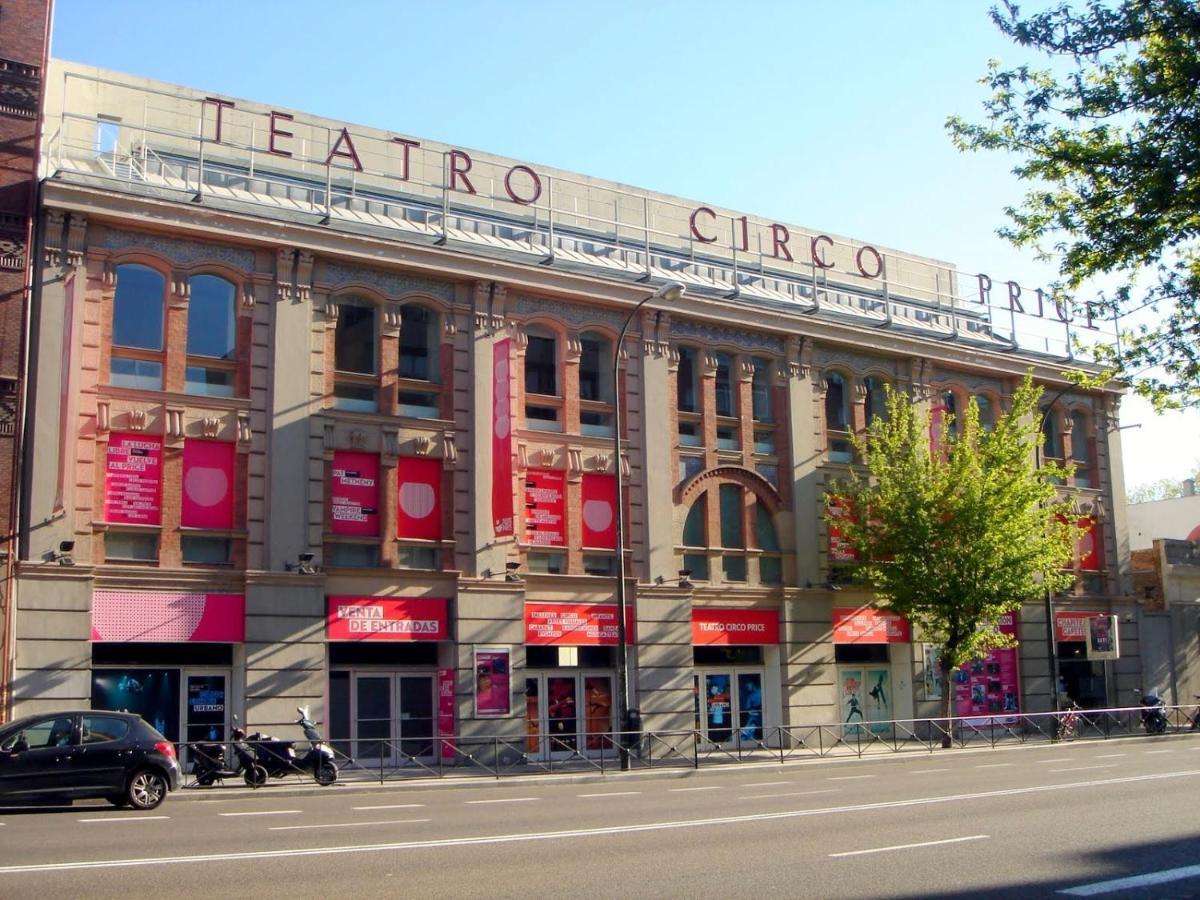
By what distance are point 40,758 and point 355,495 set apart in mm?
12349

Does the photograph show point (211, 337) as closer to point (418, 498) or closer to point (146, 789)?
point (418, 498)

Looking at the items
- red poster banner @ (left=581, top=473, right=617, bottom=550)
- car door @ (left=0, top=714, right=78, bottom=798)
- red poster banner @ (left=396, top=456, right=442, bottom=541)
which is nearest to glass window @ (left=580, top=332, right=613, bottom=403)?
red poster banner @ (left=581, top=473, right=617, bottom=550)

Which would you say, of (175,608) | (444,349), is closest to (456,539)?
(444,349)

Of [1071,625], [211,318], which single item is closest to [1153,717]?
[1071,625]

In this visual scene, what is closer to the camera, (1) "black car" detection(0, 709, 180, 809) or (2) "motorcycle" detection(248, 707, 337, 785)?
(1) "black car" detection(0, 709, 180, 809)

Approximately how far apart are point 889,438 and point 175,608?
65.8ft

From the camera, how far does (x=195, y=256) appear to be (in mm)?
29484

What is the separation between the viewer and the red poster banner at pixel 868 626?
1492 inches

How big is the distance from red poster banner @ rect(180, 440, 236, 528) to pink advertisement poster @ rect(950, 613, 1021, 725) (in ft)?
75.6

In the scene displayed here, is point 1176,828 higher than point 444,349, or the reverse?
point 444,349

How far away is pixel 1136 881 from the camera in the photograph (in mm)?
12250

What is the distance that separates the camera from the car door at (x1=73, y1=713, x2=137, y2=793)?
757 inches

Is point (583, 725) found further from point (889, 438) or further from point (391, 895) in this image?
point (391, 895)

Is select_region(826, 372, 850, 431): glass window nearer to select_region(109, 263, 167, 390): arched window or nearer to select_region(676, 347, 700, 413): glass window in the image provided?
select_region(676, 347, 700, 413): glass window
